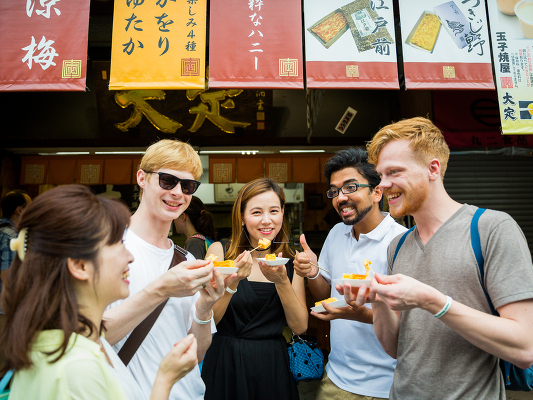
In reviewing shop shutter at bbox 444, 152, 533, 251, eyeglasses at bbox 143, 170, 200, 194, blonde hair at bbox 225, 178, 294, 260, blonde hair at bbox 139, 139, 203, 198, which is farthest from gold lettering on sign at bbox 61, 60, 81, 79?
shop shutter at bbox 444, 152, 533, 251

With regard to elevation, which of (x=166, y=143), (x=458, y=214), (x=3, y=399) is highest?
(x=166, y=143)

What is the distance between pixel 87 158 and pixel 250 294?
20.5 ft

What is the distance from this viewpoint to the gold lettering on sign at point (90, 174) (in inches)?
301

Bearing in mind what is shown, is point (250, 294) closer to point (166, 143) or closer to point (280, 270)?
point (280, 270)

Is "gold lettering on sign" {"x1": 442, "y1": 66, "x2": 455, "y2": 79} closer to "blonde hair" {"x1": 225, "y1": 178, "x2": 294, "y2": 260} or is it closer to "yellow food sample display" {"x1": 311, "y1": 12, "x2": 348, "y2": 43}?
"yellow food sample display" {"x1": 311, "y1": 12, "x2": 348, "y2": 43}

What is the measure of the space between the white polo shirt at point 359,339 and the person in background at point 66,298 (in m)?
1.57

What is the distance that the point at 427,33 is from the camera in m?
4.05

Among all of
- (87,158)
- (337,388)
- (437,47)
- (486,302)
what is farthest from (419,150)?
(87,158)

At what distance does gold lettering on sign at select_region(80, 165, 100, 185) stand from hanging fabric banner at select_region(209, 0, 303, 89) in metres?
4.85

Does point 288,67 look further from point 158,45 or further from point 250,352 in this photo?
point 250,352

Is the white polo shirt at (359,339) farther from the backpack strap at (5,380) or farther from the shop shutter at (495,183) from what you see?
the shop shutter at (495,183)

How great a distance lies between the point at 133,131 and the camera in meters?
7.69

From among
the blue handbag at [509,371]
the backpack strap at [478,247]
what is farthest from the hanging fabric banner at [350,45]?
the blue handbag at [509,371]

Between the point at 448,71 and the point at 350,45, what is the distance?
1.09 m
